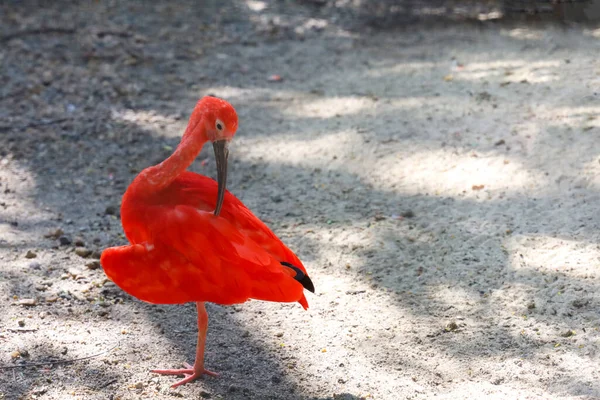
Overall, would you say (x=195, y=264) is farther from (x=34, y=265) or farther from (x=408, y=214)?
(x=408, y=214)

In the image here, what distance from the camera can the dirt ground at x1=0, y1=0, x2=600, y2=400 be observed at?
3059mm

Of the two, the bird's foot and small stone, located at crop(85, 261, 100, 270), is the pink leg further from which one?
small stone, located at crop(85, 261, 100, 270)

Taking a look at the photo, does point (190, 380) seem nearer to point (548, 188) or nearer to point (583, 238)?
point (583, 238)

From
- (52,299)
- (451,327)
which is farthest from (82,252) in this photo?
(451,327)

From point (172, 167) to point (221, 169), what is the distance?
0.20 m

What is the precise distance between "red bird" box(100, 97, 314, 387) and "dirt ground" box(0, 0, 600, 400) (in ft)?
1.51

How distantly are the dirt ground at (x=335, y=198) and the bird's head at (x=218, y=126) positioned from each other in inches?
33.9

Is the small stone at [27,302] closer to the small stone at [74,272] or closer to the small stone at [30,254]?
the small stone at [74,272]

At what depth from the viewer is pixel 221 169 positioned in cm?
283

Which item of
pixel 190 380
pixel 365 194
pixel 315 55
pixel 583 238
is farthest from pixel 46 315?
Result: pixel 315 55

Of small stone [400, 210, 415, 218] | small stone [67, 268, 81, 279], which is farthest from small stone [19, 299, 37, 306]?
small stone [400, 210, 415, 218]

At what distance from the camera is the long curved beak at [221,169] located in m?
2.81

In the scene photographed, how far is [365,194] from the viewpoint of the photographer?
14.7 ft

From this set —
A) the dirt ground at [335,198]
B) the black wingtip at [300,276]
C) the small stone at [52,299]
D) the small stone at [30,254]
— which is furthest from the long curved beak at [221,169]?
the small stone at [30,254]
